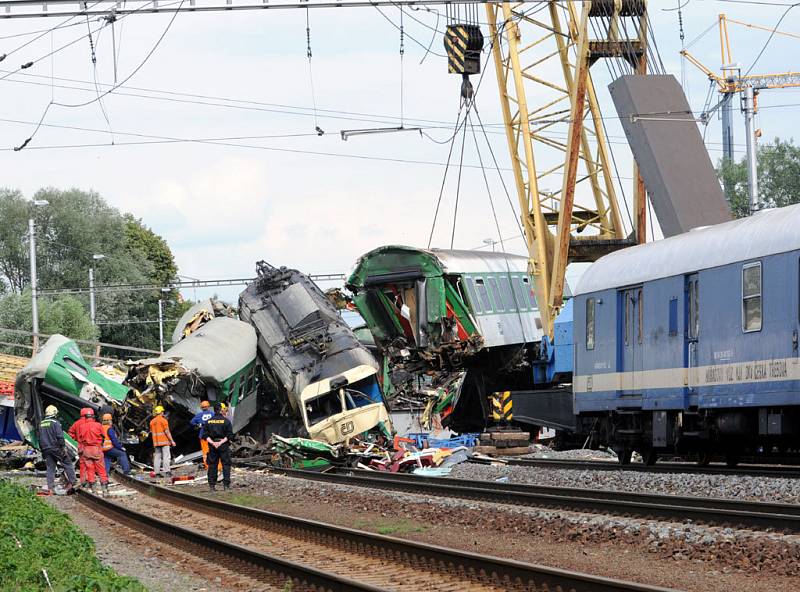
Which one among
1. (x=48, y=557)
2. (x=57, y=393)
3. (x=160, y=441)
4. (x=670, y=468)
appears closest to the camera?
(x=48, y=557)

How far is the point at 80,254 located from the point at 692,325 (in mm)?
81531

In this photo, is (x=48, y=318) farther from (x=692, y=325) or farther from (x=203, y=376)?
(x=692, y=325)

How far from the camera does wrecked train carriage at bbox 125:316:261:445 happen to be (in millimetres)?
26125

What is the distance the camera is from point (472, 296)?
31.1 meters

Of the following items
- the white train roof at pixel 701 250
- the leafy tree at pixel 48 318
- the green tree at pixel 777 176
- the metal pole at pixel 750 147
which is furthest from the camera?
the green tree at pixel 777 176

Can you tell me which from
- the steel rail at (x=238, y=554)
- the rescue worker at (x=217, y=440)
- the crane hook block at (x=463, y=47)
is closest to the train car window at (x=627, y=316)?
the rescue worker at (x=217, y=440)

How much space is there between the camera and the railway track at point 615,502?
39.7ft

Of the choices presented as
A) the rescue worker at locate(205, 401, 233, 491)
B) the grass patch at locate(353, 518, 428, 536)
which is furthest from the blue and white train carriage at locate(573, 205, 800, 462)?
the rescue worker at locate(205, 401, 233, 491)

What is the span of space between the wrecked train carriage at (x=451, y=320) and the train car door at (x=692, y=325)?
1303 centimetres

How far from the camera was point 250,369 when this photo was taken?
29516 mm

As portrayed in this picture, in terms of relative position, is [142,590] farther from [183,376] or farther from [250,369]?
[250,369]

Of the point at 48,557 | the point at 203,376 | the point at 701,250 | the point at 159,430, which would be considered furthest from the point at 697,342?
the point at 203,376

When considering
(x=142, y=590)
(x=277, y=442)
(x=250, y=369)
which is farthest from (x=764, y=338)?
(x=250, y=369)

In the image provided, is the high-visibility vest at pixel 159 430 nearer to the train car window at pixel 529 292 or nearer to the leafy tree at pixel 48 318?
the train car window at pixel 529 292
